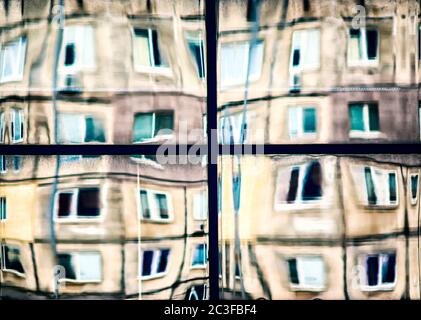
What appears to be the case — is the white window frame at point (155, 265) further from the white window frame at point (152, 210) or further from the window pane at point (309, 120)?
the window pane at point (309, 120)

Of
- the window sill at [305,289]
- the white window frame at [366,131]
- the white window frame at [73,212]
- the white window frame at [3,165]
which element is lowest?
the window sill at [305,289]

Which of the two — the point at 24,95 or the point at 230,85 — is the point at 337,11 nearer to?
the point at 230,85

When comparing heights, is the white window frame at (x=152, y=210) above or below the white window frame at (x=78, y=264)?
above

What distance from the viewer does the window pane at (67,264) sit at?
3.97 meters

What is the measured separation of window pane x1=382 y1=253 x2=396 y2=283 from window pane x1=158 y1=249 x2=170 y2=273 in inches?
56.2

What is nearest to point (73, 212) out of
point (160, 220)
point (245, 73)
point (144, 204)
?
point (144, 204)

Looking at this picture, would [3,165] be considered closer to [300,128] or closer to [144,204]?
[144,204]

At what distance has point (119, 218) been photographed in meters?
3.98

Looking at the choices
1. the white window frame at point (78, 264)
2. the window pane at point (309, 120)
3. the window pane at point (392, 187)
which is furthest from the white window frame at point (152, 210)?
the window pane at point (392, 187)

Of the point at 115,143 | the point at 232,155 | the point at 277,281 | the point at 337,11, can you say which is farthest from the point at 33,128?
the point at 337,11

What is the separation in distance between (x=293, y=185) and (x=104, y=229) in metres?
1.29

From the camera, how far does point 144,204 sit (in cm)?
398

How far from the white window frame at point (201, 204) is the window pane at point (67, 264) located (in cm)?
87

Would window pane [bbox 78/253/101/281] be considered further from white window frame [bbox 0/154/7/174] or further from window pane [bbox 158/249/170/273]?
white window frame [bbox 0/154/7/174]
